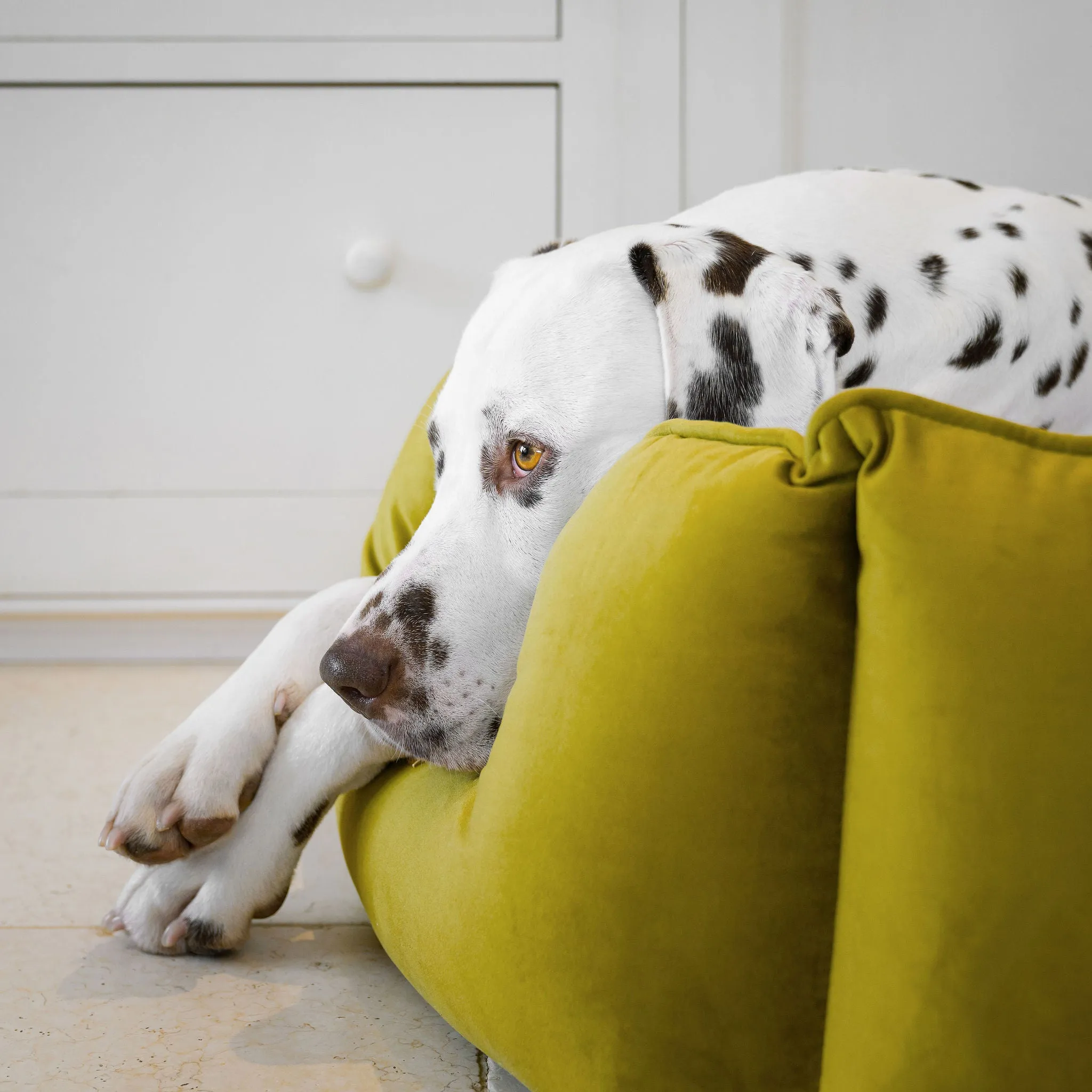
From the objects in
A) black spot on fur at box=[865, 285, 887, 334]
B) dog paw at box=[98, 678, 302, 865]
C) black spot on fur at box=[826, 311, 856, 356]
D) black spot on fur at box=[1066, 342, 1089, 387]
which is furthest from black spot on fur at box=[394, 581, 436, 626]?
black spot on fur at box=[1066, 342, 1089, 387]

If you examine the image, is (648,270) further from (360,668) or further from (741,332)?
(360,668)

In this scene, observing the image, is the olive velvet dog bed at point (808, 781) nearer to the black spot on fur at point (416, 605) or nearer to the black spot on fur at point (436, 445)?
the black spot on fur at point (416, 605)

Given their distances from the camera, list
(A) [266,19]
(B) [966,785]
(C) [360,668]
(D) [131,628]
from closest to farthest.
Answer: (B) [966,785], (C) [360,668], (A) [266,19], (D) [131,628]

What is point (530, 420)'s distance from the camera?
3.47 feet

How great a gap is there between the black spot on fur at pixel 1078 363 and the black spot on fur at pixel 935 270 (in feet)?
0.60

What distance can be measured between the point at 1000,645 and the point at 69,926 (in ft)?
3.38

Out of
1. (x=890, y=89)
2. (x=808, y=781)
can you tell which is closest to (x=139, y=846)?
(x=808, y=781)

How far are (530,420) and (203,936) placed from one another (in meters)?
0.61

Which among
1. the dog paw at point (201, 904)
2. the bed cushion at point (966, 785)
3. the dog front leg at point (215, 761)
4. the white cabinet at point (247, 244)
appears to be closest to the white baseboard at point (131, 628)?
the white cabinet at point (247, 244)

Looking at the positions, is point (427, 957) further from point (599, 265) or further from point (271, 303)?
point (271, 303)

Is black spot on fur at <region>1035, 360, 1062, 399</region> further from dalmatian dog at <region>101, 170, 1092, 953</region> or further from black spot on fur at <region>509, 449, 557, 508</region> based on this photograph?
black spot on fur at <region>509, 449, 557, 508</region>

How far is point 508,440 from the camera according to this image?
107 centimetres

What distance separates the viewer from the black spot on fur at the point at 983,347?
46.1 inches

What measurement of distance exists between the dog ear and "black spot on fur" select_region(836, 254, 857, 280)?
15 centimetres
